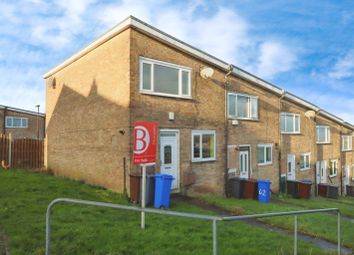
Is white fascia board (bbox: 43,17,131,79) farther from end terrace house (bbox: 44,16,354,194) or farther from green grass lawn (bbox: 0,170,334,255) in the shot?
green grass lawn (bbox: 0,170,334,255)

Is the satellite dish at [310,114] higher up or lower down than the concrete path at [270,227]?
higher up

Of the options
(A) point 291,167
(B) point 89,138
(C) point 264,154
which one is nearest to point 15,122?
(B) point 89,138

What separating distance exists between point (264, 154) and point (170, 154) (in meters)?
7.87

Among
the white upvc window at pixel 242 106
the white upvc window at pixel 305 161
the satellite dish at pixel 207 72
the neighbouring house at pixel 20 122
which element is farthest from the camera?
the neighbouring house at pixel 20 122

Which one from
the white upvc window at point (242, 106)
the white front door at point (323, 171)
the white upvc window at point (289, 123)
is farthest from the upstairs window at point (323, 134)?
the white upvc window at point (242, 106)

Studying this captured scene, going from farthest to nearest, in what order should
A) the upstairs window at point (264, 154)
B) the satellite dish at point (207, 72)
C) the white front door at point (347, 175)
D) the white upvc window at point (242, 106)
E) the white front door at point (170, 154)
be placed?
1. the white front door at point (347, 175)
2. the upstairs window at point (264, 154)
3. the white upvc window at point (242, 106)
4. the satellite dish at point (207, 72)
5. the white front door at point (170, 154)

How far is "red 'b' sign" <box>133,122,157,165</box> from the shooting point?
6.66 metres

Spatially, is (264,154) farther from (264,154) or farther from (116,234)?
(116,234)

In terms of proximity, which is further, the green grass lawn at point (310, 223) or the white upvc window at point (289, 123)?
the white upvc window at point (289, 123)

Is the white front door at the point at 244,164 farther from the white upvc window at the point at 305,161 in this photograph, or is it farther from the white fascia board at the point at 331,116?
the white fascia board at the point at 331,116

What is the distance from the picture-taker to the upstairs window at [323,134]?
24752 mm

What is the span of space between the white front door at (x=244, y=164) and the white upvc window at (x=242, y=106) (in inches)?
79.1

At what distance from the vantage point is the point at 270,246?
6098 mm

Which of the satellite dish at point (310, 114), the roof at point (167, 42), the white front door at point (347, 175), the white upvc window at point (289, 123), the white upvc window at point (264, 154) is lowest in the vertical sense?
the white front door at point (347, 175)
